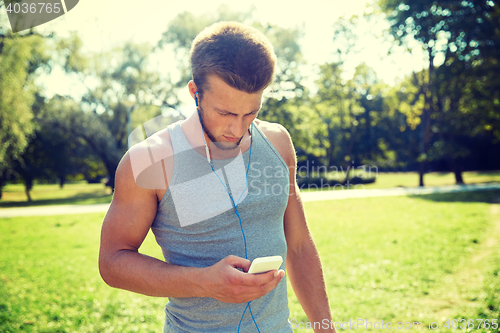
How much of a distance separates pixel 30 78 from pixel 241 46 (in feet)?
73.5

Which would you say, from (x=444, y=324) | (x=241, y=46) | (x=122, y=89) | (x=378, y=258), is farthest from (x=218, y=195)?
(x=122, y=89)

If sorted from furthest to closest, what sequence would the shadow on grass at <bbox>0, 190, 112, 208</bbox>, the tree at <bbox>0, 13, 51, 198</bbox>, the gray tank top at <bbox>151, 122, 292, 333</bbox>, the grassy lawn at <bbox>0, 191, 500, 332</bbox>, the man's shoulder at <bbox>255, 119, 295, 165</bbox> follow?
the shadow on grass at <bbox>0, 190, 112, 208</bbox> → the tree at <bbox>0, 13, 51, 198</bbox> → the grassy lawn at <bbox>0, 191, 500, 332</bbox> → the man's shoulder at <bbox>255, 119, 295, 165</bbox> → the gray tank top at <bbox>151, 122, 292, 333</bbox>

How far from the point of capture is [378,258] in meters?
6.79

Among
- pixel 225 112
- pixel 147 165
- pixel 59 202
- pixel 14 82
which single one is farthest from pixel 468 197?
pixel 59 202

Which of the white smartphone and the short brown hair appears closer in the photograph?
the white smartphone

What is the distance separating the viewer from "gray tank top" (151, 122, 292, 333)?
50.0 inches

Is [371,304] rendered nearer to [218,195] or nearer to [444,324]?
[444,324]

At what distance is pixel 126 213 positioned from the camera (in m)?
1.21

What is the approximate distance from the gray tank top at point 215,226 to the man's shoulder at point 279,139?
0.70ft

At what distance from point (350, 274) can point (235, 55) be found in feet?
18.0

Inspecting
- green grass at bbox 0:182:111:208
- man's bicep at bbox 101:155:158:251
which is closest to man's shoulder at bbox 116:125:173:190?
man's bicep at bbox 101:155:158:251

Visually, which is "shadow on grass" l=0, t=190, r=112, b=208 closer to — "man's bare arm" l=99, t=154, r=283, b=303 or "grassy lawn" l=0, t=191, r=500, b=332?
"grassy lawn" l=0, t=191, r=500, b=332

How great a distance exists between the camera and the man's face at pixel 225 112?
1.46 m

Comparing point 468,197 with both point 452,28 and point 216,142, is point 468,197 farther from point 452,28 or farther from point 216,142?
point 216,142
